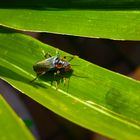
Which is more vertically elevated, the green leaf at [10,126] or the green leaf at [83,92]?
the green leaf at [83,92]

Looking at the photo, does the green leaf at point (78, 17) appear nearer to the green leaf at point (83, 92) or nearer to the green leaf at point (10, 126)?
the green leaf at point (83, 92)

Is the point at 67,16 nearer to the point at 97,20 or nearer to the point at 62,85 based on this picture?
the point at 97,20

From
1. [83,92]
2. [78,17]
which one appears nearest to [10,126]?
[83,92]

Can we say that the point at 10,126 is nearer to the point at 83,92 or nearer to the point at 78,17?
the point at 83,92

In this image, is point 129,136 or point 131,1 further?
point 131,1

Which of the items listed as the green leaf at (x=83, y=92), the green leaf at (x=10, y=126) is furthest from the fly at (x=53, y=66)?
the green leaf at (x=10, y=126)

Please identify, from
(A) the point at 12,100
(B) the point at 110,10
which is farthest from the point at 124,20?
(A) the point at 12,100

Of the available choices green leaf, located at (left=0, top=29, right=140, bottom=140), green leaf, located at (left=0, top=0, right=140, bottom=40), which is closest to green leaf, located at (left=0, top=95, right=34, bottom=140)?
green leaf, located at (left=0, top=29, right=140, bottom=140)
